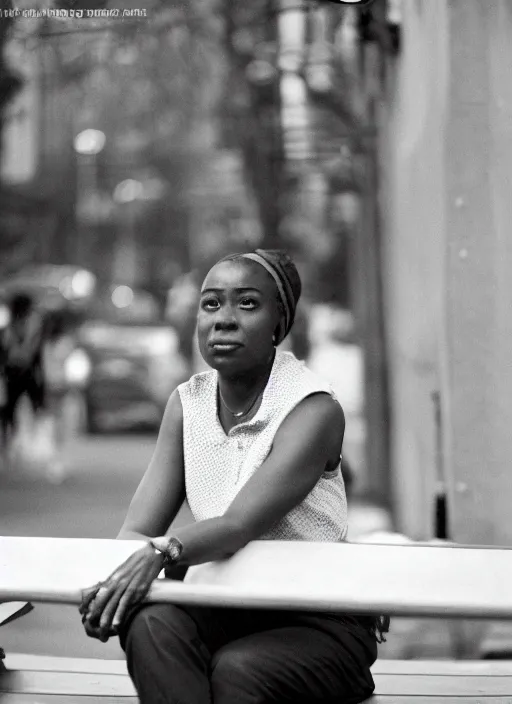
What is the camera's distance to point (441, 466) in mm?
5383

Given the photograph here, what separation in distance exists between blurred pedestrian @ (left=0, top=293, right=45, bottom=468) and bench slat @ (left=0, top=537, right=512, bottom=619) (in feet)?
27.4

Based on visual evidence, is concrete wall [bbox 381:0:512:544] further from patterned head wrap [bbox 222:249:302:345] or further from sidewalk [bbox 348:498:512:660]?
patterned head wrap [bbox 222:249:302:345]

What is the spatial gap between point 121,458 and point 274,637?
9.05 metres

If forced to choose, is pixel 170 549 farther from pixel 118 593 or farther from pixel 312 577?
pixel 312 577

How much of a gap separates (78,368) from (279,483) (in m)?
12.0

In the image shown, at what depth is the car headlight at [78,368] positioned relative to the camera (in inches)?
550

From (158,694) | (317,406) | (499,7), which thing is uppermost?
(499,7)

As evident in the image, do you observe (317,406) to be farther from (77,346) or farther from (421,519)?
(77,346)

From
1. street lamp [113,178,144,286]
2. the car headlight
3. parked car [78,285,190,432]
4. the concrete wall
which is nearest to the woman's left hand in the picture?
the concrete wall

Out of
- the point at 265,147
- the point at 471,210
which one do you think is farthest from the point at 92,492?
the point at 471,210

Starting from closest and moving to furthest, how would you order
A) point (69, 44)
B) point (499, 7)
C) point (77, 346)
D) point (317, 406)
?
point (317, 406) < point (499, 7) < point (69, 44) < point (77, 346)

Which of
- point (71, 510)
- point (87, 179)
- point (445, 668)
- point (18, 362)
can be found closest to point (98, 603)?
point (445, 668)

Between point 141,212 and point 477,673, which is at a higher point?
point 141,212

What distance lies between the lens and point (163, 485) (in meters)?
2.56
